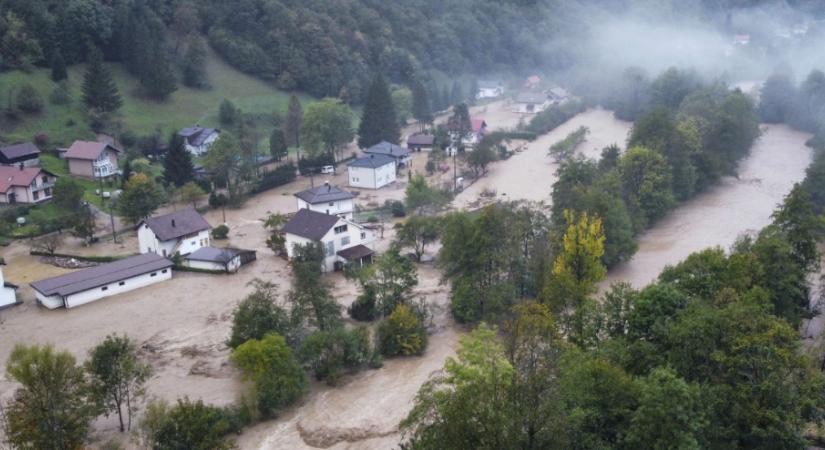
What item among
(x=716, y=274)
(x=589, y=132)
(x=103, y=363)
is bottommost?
(x=589, y=132)

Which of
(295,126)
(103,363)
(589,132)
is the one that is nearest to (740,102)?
(589,132)

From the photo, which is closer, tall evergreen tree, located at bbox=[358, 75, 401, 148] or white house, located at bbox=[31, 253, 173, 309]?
white house, located at bbox=[31, 253, 173, 309]

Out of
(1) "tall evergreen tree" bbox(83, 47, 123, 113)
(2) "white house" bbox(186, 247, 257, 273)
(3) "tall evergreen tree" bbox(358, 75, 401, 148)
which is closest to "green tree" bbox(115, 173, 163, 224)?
(2) "white house" bbox(186, 247, 257, 273)

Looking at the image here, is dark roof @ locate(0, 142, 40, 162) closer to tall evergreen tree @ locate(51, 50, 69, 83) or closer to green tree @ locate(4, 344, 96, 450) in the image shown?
tall evergreen tree @ locate(51, 50, 69, 83)

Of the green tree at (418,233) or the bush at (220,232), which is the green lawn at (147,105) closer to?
the bush at (220,232)

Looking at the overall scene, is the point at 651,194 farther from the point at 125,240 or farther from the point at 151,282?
the point at 125,240

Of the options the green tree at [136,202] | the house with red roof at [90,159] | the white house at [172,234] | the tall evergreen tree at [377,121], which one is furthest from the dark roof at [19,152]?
the tall evergreen tree at [377,121]

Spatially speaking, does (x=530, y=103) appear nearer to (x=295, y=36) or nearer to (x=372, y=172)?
(x=295, y=36)
